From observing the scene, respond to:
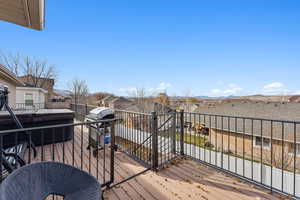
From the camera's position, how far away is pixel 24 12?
6.21 ft

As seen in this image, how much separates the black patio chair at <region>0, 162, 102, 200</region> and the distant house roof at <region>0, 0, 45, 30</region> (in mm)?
1732

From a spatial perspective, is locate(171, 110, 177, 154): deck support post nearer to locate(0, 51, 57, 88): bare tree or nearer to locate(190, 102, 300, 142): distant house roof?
locate(190, 102, 300, 142): distant house roof

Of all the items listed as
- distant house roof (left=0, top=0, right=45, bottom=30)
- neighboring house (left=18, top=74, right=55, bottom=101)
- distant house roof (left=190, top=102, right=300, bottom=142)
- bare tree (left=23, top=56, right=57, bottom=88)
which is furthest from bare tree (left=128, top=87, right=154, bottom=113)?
distant house roof (left=0, top=0, right=45, bottom=30)

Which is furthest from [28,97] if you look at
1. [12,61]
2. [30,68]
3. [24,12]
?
[24,12]

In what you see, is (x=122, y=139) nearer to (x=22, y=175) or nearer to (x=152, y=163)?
(x=152, y=163)

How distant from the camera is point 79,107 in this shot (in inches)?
332

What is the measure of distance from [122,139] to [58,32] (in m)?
11.5

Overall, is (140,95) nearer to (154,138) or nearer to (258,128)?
(258,128)

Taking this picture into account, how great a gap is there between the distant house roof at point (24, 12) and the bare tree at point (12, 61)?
75.2 feet

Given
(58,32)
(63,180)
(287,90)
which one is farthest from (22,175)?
(287,90)

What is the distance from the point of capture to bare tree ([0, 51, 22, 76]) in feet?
61.2

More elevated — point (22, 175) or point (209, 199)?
point (22, 175)

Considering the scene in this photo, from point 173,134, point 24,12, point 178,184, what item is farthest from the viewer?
point 173,134

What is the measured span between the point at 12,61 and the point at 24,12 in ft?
78.7
